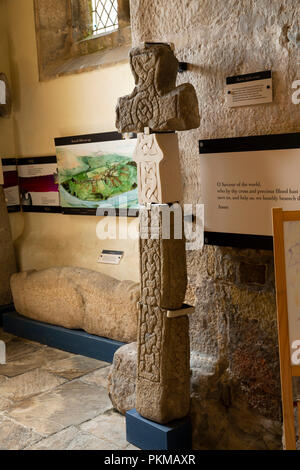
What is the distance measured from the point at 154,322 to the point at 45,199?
2927 millimetres

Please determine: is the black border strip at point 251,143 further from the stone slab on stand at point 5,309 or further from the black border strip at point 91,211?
the stone slab on stand at point 5,309

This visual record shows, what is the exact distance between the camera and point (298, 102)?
2.64m

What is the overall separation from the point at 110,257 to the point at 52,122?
58.6 inches

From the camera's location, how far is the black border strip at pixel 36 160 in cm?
545

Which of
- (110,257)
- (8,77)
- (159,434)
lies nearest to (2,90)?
(8,77)

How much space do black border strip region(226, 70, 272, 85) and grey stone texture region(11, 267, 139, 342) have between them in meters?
2.07

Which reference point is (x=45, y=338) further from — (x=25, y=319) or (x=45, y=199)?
(x=45, y=199)

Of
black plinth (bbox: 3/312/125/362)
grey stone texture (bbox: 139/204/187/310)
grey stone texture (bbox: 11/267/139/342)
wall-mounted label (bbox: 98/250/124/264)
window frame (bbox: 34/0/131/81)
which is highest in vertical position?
window frame (bbox: 34/0/131/81)

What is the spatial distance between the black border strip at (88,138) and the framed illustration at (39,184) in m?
0.24

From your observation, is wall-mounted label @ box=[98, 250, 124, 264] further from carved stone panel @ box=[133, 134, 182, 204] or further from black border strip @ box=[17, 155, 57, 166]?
carved stone panel @ box=[133, 134, 182, 204]

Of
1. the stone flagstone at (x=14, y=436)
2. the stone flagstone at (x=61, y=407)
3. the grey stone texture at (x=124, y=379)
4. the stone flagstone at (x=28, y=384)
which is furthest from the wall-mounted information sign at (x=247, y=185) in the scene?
the stone flagstone at (x=28, y=384)

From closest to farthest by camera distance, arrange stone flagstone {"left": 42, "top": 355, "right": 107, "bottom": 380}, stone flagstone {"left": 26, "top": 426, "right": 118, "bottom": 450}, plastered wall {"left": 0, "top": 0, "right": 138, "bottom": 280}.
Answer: stone flagstone {"left": 26, "top": 426, "right": 118, "bottom": 450} < stone flagstone {"left": 42, "top": 355, "right": 107, "bottom": 380} < plastered wall {"left": 0, "top": 0, "right": 138, "bottom": 280}

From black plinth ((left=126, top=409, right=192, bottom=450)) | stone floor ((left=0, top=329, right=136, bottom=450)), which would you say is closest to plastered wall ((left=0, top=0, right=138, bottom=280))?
stone floor ((left=0, top=329, right=136, bottom=450))

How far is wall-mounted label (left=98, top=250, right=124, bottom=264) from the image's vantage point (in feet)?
15.9
